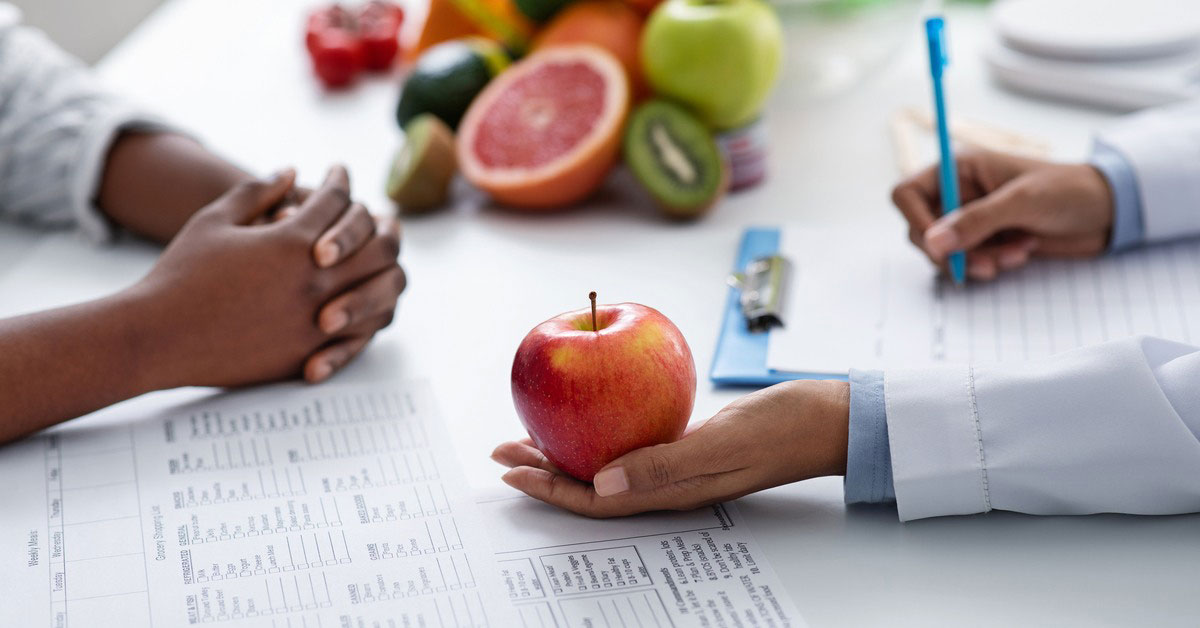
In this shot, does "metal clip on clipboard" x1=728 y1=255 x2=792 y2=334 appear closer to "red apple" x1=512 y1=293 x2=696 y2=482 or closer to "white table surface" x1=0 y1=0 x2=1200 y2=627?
"white table surface" x1=0 y1=0 x2=1200 y2=627

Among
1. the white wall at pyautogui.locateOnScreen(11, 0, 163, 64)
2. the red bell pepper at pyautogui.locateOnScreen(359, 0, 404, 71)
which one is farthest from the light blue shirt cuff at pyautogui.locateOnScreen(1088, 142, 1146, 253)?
the white wall at pyautogui.locateOnScreen(11, 0, 163, 64)

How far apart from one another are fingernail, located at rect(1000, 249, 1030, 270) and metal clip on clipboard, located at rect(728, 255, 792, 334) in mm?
195

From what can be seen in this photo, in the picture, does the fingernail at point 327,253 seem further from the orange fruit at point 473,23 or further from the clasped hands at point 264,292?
the orange fruit at point 473,23

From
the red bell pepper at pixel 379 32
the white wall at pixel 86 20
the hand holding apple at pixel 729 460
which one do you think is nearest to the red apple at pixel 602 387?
the hand holding apple at pixel 729 460

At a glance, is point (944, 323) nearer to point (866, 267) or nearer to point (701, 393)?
point (866, 267)

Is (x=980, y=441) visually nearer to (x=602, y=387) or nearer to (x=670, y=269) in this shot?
(x=602, y=387)

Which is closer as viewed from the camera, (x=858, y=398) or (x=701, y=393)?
(x=858, y=398)

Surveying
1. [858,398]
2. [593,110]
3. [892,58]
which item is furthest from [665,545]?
[892,58]

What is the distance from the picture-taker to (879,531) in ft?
2.53

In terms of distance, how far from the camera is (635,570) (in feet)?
2.40

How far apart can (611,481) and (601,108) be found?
66 cm

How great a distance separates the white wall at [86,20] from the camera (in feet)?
6.89

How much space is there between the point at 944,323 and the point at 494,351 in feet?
1.28

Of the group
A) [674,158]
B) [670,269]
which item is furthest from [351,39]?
[670,269]
